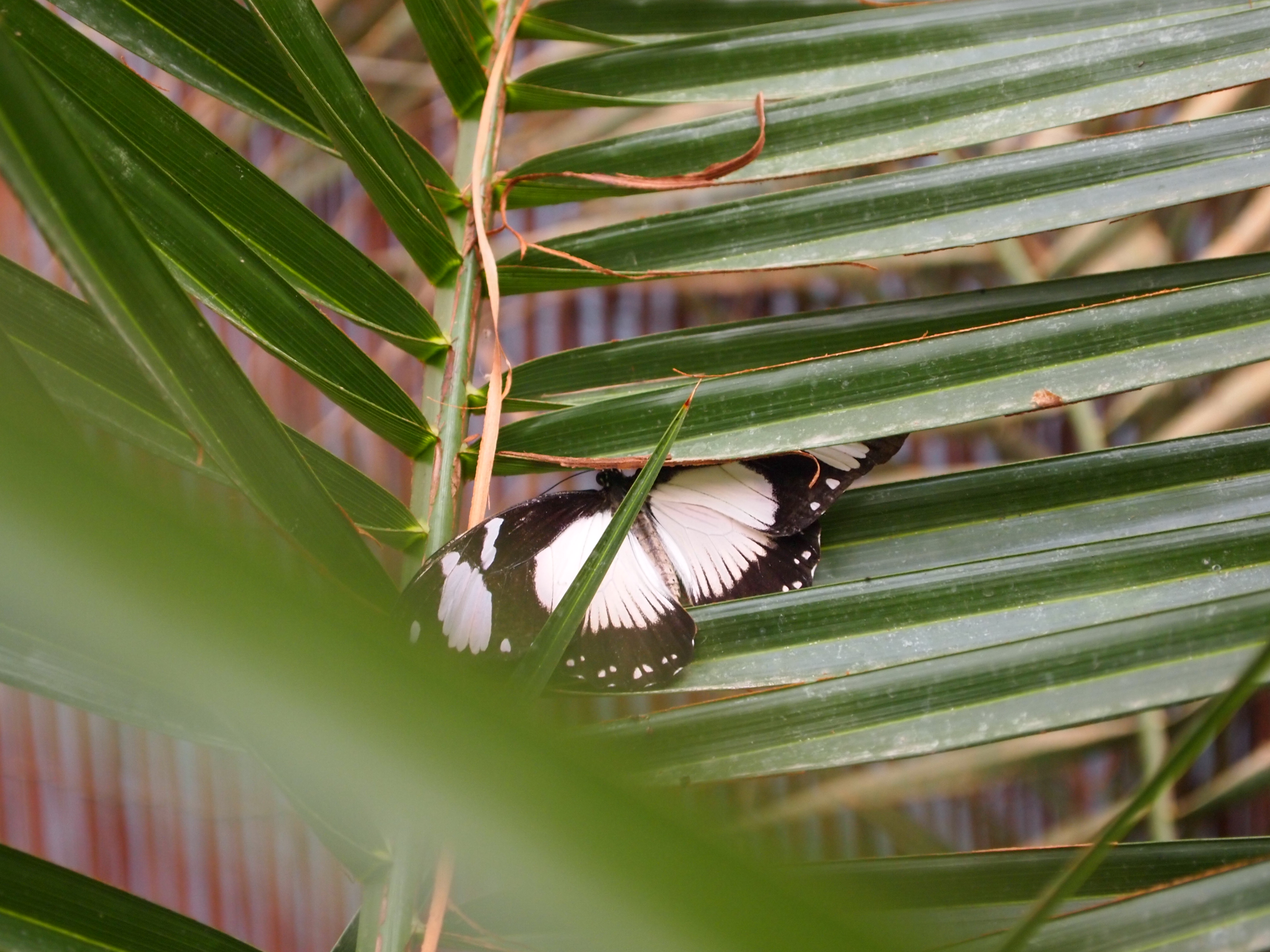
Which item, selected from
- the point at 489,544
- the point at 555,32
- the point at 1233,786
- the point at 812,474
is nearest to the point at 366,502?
the point at 489,544

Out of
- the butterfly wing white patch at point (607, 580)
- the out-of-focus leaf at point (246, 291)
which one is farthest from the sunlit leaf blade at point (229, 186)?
the butterfly wing white patch at point (607, 580)

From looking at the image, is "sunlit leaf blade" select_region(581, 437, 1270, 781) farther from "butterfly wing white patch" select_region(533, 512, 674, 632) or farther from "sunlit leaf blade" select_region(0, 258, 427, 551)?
"sunlit leaf blade" select_region(0, 258, 427, 551)

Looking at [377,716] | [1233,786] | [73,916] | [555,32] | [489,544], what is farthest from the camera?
[1233,786]

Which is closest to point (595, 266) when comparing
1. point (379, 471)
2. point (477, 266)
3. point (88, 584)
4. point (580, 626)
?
point (477, 266)

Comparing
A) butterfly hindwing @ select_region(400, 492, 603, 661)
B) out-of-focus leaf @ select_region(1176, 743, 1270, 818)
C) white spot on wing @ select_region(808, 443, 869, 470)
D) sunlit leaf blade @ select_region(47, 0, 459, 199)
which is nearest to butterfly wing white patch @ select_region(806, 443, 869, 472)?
white spot on wing @ select_region(808, 443, 869, 470)

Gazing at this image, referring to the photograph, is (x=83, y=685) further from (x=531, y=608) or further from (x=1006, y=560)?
(x=1006, y=560)
